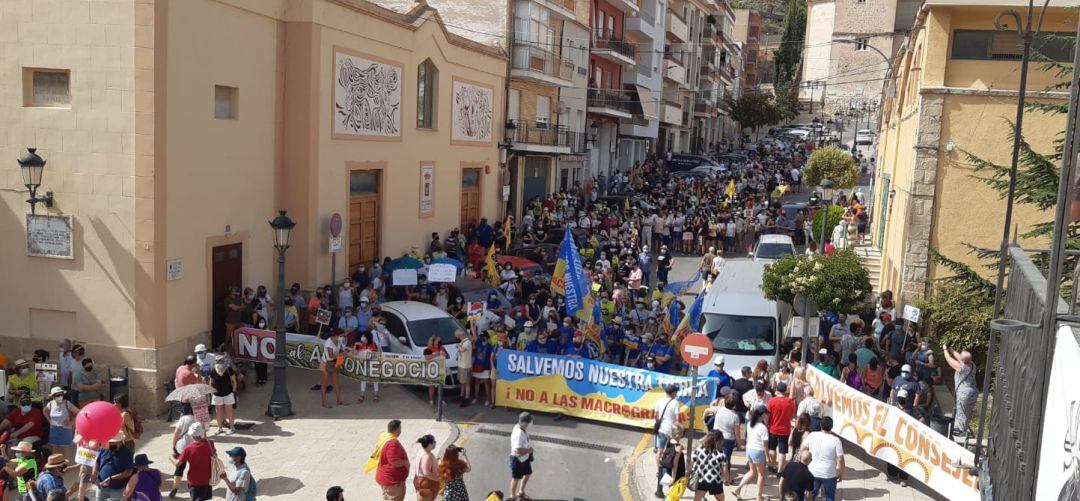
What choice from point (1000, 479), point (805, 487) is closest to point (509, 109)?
point (805, 487)

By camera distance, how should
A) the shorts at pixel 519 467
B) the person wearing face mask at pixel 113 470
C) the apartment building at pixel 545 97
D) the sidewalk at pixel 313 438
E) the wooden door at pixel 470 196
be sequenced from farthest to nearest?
1. the apartment building at pixel 545 97
2. the wooden door at pixel 470 196
3. the sidewalk at pixel 313 438
4. the shorts at pixel 519 467
5. the person wearing face mask at pixel 113 470

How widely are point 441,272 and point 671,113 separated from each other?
44.1 meters

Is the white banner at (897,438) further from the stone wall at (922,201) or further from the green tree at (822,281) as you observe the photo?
the stone wall at (922,201)

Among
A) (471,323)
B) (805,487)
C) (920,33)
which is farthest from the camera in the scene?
(920,33)

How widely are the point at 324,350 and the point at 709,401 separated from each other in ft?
22.1

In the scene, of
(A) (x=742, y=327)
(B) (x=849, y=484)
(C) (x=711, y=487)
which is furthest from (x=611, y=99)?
(C) (x=711, y=487)

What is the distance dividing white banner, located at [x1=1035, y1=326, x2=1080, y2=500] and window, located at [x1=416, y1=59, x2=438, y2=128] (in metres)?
22.7

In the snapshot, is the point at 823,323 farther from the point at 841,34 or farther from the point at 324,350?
the point at 841,34

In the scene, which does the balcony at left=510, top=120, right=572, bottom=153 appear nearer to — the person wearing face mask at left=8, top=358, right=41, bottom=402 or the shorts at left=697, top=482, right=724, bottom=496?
the person wearing face mask at left=8, top=358, right=41, bottom=402

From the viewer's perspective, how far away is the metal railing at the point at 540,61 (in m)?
33.1

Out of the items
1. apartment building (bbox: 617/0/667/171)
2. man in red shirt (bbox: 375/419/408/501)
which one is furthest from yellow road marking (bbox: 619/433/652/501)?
apartment building (bbox: 617/0/667/171)

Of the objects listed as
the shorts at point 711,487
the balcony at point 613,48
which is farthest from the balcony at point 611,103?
the shorts at point 711,487

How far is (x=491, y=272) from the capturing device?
2320cm

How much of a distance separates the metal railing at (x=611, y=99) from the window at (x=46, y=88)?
31216 mm
